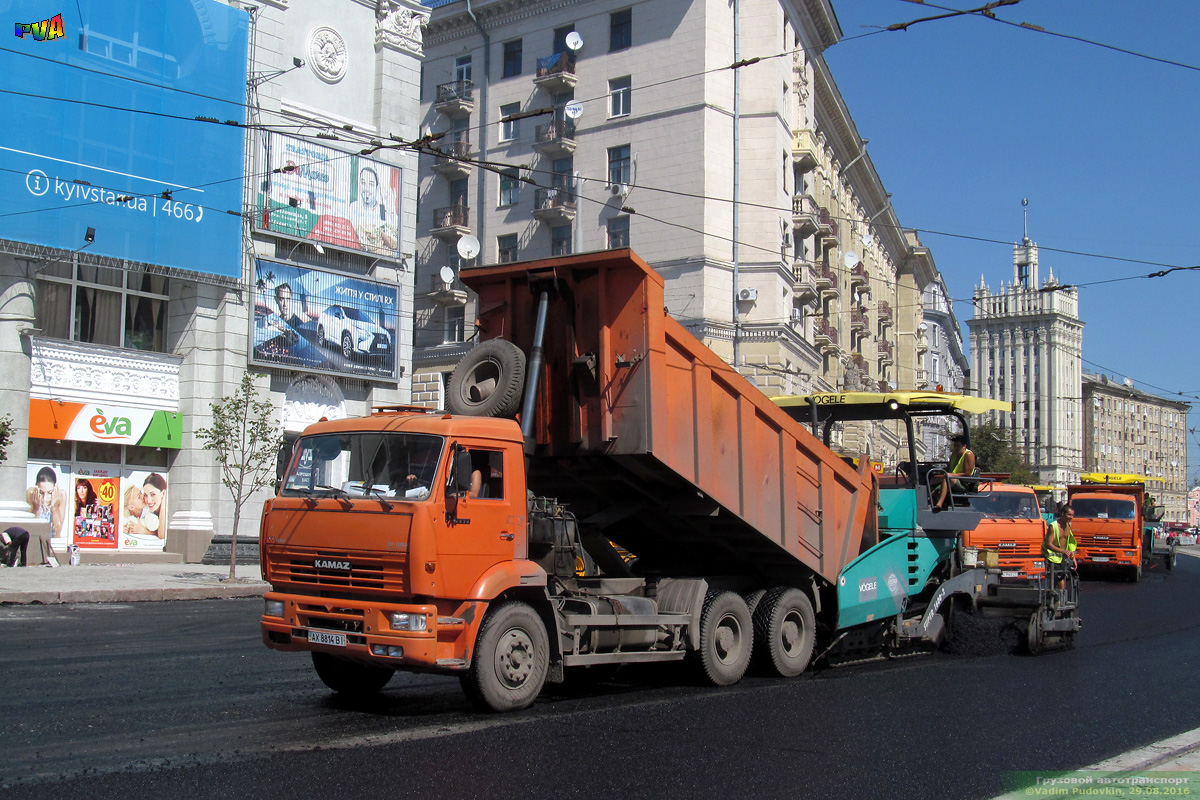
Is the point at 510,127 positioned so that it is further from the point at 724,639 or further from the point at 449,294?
the point at 724,639

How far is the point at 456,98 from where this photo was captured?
145 ft

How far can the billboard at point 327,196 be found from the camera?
27609 millimetres

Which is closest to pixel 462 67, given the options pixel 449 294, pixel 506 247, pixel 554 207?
pixel 506 247

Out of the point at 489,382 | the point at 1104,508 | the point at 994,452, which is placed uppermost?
the point at 994,452

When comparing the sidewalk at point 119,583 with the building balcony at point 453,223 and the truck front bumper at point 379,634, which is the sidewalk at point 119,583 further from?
the building balcony at point 453,223

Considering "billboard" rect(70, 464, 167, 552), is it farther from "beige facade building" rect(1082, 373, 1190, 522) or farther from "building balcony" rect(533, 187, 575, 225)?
"beige facade building" rect(1082, 373, 1190, 522)

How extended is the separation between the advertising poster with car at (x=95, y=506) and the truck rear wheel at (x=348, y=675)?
60.5ft

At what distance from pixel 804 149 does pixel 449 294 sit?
50.3 feet

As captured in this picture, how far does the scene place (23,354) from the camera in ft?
75.5

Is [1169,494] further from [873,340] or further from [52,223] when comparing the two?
[52,223]

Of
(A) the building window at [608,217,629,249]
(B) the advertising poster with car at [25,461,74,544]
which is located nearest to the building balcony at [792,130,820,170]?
(A) the building window at [608,217,629,249]

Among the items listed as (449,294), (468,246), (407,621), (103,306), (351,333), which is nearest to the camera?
(407,621)

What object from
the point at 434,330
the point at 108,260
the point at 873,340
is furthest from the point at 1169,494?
the point at 108,260

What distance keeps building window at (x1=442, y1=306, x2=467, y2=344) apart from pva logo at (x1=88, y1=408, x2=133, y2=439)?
1909 cm
